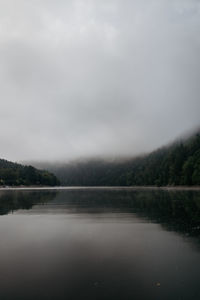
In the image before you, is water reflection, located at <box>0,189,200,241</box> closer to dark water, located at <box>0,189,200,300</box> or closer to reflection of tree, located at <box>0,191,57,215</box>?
reflection of tree, located at <box>0,191,57,215</box>

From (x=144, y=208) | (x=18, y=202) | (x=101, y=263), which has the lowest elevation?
(x=101, y=263)

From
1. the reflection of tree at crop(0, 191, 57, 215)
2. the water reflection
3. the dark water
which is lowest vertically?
the dark water

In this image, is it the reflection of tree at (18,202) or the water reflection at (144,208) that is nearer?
the water reflection at (144,208)

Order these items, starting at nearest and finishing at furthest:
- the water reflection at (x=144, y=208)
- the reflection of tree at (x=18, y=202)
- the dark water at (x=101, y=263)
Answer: the dark water at (x=101, y=263) → the water reflection at (x=144, y=208) → the reflection of tree at (x=18, y=202)

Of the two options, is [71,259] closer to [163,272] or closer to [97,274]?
[97,274]

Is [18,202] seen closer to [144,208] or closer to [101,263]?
[144,208]

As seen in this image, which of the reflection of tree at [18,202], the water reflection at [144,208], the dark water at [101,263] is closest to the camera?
the dark water at [101,263]

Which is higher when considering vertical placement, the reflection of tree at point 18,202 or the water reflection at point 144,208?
the reflection of tree at point 18,202

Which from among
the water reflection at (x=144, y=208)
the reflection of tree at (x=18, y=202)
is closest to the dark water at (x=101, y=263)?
the water reflection at (x=144, y=208)

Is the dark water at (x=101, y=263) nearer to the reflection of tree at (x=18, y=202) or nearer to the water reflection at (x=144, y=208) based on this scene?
the water reflection at (x=144, y=208)

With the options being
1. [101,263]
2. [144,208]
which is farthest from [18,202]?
[101,263]

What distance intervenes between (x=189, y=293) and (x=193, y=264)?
3.55 meters

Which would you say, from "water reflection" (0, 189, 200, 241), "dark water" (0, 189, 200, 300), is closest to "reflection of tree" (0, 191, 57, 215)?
"water reflection" (0, 189, 200, 241)

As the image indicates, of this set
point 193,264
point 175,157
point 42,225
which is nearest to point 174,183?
point 175,157
